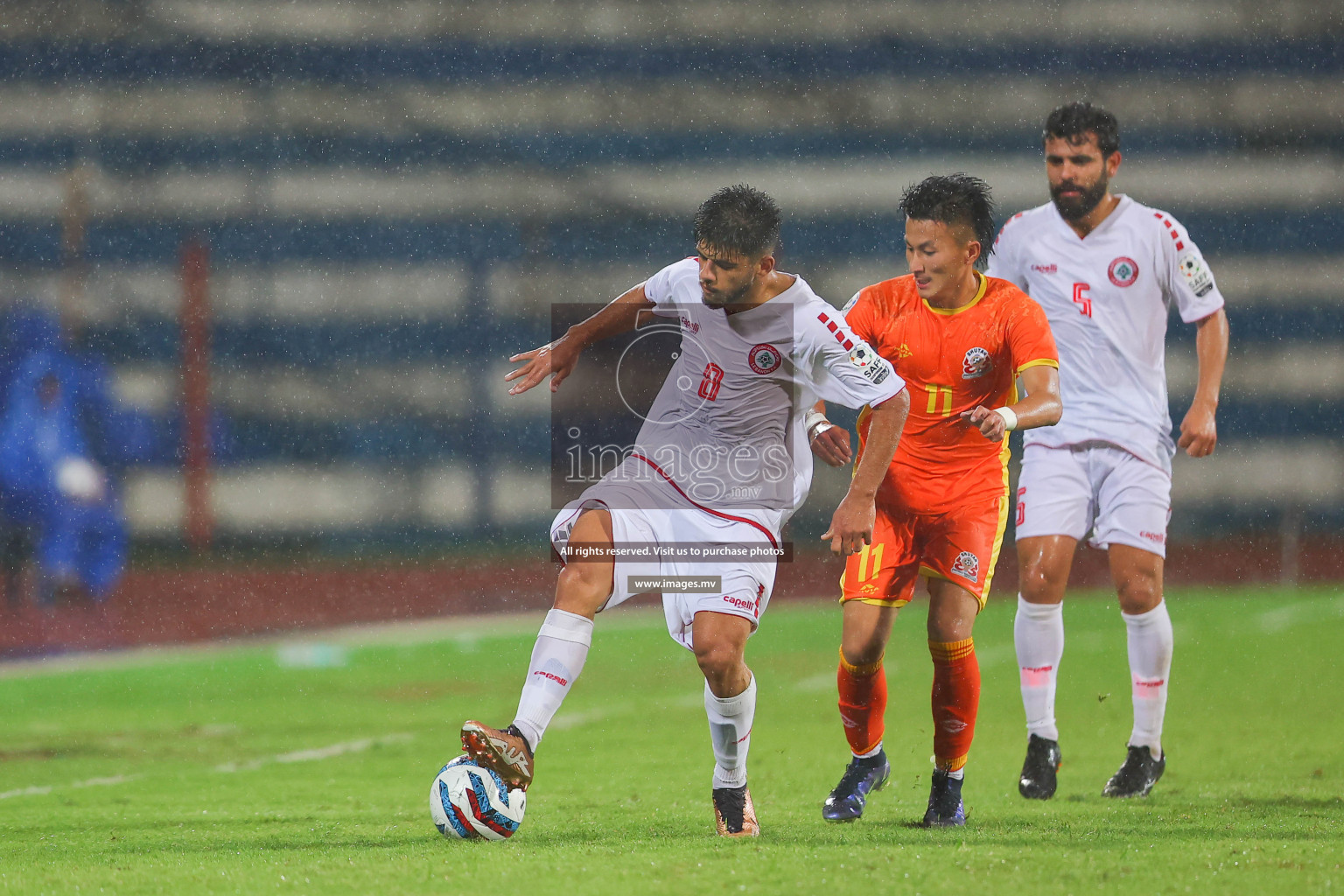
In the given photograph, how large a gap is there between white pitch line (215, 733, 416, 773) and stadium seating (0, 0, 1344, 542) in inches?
317

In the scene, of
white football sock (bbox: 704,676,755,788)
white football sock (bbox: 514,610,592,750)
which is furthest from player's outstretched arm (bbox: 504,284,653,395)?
white football sock (bbox: 704,676,755,788)

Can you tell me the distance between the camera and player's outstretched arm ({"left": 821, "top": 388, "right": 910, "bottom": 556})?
3.77 meters

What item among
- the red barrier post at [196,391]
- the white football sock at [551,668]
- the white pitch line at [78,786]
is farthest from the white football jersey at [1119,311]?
the red barrier post at [196,391]

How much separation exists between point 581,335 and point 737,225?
59 cm

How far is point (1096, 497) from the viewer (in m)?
5.00

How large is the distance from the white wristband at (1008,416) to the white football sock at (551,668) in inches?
44.6

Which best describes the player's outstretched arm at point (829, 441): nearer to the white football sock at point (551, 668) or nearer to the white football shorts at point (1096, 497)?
the white football sock at point (551, 668)

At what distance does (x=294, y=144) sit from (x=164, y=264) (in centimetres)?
186

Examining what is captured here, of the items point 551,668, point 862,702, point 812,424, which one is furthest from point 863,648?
point 551,668

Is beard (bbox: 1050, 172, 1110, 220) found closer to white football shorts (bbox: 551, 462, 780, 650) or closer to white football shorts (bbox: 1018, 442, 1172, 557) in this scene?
white football shorts (bbox: 1018, 442, 1172, 557)

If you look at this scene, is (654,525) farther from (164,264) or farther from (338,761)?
(164,264)

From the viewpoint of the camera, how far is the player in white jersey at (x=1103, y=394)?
4.88 m

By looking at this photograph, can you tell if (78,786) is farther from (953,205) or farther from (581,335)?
(953,205)

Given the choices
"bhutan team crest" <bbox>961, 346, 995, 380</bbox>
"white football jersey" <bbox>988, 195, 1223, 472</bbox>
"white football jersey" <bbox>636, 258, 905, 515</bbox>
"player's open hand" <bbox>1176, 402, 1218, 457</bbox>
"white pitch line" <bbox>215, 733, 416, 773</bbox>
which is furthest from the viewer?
"white pitch line" <bbox>215, 733, 416, 773</bbox>
